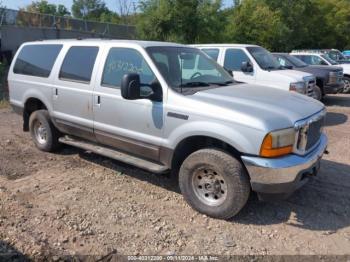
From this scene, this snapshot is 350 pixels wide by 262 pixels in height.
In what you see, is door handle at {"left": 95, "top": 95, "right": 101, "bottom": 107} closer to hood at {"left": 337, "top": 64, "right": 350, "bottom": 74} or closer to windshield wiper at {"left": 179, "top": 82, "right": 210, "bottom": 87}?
windshield wiper at {"left": 179, "top": 82, "right": 210, "bottom": 87}

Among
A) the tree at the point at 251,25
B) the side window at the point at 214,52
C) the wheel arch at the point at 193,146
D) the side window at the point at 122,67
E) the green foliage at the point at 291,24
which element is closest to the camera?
the wheel arch at the point at 193,146

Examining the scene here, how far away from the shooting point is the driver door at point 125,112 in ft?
15.9

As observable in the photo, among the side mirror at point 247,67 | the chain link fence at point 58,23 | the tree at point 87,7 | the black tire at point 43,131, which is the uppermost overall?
the tree at point 87,7

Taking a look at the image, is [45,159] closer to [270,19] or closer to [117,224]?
[117,224]

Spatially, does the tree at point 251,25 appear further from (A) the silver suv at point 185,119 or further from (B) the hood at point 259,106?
(B) the hood at point 259,106

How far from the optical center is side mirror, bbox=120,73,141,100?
4.49 metres

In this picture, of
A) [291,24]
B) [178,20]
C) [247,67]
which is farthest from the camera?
[291,24]

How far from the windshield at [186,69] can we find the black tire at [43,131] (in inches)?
94.9

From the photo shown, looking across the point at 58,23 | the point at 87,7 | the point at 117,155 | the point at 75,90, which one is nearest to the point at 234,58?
the point at 75,90

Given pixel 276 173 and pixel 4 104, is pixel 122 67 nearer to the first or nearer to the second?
pixel 276 173

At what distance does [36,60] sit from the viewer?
6617 millimetres

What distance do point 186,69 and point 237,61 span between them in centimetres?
529

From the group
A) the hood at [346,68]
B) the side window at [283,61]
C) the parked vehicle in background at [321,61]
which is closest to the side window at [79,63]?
the side window at [283,61]

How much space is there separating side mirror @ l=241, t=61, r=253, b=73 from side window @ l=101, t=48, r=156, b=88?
200 inches
